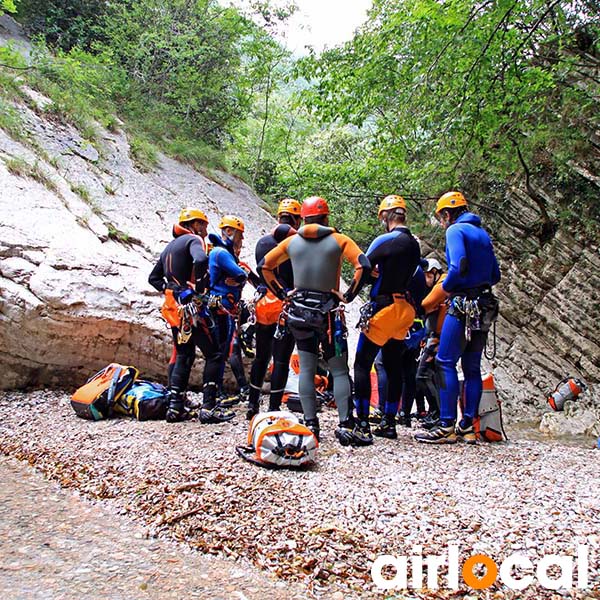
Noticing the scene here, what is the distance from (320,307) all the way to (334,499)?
1.65 metres

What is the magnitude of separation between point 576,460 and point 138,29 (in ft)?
48.0

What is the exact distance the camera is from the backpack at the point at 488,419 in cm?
478

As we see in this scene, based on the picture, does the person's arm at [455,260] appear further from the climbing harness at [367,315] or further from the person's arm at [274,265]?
the person's arm at [274,265]

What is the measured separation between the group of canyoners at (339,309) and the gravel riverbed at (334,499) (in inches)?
17.6

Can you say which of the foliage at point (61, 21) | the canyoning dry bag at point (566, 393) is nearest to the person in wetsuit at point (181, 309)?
the canyoning dry bag at point (566, 393)

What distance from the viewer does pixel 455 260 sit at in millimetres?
4410

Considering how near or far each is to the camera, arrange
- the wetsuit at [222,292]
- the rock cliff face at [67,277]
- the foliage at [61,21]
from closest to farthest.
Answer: the wetsuit at [222,292]
the rock cliff face at [67,277]
the foliage at [61,21]

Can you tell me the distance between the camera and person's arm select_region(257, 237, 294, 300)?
14.3ft

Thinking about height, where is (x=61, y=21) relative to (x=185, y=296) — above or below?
above

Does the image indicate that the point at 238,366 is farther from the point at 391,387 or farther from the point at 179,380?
the point at 391,387

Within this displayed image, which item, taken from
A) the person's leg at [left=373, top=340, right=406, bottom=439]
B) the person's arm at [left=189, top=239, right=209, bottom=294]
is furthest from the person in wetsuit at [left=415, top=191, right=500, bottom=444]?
the person's arm at [left=189, top=239, right=209, bottom=294]

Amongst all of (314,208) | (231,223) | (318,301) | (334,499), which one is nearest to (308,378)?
(318,301)

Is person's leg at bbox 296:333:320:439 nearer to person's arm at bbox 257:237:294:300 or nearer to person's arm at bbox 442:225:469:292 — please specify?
person's arm at bbox 257:237:294:300

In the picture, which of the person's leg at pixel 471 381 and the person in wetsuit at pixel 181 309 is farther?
the person in wetsuit at pixel 181 309
